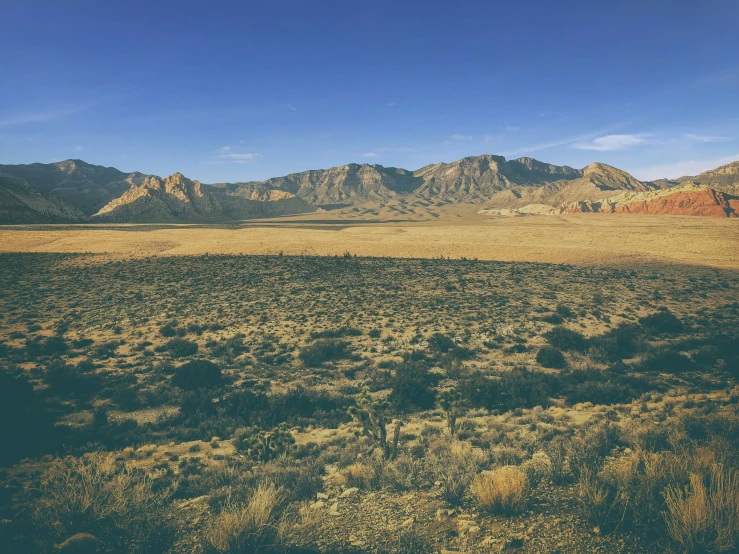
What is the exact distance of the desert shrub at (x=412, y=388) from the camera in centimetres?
1554

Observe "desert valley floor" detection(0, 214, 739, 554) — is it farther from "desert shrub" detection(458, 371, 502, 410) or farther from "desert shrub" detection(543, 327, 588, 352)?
"desert shrub" detection(543, 327, 588, 352)

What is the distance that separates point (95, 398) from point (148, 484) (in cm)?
931

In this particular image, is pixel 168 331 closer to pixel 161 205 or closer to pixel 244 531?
pixel 244 531

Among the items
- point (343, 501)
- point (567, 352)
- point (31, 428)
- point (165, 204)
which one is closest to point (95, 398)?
point (31, 428)

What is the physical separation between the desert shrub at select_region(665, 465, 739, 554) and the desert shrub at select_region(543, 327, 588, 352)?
51.8 ft

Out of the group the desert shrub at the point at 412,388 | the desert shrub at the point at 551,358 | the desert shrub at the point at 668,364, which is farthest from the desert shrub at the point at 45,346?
the desert shrub at the point at 668,364

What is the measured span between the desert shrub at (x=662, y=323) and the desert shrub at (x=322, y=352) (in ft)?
61.4

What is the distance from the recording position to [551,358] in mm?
19594

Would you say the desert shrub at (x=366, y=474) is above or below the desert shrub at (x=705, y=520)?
below

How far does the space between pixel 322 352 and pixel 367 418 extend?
750cm

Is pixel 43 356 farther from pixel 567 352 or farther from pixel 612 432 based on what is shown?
pixel 567 352

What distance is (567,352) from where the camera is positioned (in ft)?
69.5

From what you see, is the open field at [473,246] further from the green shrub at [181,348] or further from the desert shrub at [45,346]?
the green shrub at [181,348]

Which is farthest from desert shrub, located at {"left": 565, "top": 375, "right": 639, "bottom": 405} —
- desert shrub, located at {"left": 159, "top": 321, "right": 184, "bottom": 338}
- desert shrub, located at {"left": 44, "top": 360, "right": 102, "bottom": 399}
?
desert shrub, located at {"left": 159, "top": 321, "right": 184, "bottom": 338}
